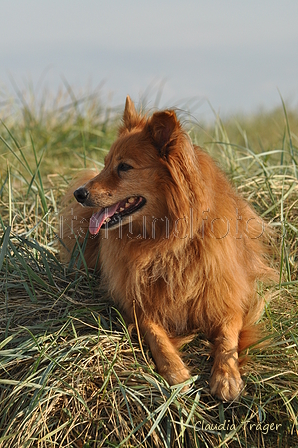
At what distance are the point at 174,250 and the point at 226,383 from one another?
0.86 metres

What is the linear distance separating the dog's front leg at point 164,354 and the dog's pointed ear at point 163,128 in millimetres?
1159

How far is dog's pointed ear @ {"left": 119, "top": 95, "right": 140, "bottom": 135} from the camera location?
3621 mm

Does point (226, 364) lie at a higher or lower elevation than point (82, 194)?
lower

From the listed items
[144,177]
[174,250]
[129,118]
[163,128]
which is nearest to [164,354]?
[174,250]

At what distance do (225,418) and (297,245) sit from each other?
211 cm

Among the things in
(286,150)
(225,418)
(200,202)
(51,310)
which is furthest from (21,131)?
(225,418)

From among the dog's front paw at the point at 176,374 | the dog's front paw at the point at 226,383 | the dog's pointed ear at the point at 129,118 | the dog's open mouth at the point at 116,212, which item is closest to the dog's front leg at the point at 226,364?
the dog's front paw at the point at 226,383

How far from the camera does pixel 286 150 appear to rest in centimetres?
557

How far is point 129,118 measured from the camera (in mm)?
3645

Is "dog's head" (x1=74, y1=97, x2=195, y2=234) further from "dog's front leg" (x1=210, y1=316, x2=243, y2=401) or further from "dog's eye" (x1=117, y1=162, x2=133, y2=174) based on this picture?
"dog's front leg" (x1=210, y1=316, x2=243, y2=401)

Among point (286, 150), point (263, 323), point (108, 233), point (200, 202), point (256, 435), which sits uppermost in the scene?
point (200, 202)

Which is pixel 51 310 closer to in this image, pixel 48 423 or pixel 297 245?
pixel 48 423

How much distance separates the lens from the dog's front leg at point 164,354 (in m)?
2.98

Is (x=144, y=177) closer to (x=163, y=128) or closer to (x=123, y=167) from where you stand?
(x=123, y=167)
